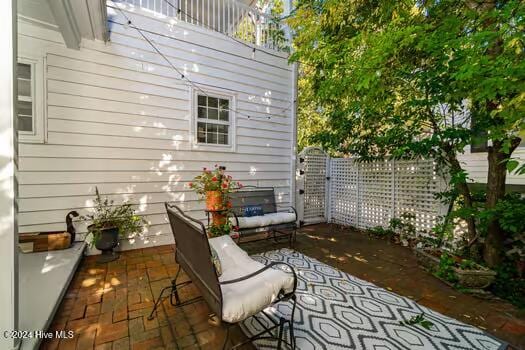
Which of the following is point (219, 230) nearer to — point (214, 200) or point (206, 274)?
point (214, 200)

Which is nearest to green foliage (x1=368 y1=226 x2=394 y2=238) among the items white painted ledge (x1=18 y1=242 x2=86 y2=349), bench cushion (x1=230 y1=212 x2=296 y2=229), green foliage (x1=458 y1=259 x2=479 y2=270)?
green foliage (x1=458 y1=259 x2=479 y2=270)

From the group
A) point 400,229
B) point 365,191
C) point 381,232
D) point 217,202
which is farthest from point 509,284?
point 217,202

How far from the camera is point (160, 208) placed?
3.88 metres

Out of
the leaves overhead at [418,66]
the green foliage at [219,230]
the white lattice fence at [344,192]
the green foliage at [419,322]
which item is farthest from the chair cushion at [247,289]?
the white lattice fence at [344,192]

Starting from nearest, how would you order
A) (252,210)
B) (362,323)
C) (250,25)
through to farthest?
(362,323), (252,210), (250,25)

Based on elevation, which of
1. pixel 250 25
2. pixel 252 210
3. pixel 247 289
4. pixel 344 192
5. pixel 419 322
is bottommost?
pixel 419 322

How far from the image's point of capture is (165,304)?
2.21 m

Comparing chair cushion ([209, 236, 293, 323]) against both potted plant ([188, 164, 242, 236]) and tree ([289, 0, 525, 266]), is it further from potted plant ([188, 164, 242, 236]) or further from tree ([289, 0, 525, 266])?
tree ([289, 0, 525, 266])

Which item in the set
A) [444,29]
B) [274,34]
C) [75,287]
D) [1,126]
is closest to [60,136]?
[75,287]

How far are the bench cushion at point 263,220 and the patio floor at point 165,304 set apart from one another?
1.88ft

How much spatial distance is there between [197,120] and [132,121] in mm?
1069

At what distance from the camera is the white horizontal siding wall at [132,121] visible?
10.2ft

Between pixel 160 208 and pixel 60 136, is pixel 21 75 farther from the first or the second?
pixel 160 208

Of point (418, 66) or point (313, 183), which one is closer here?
point (418, 66)
